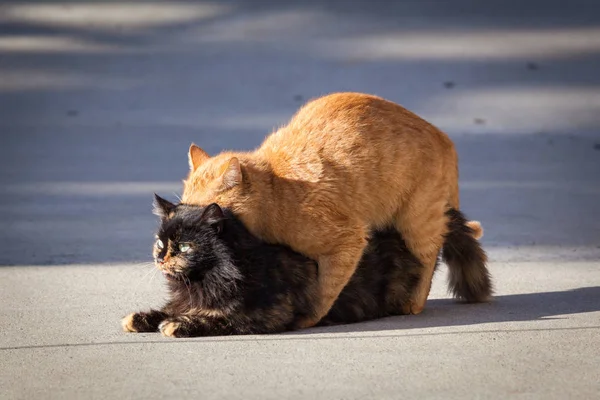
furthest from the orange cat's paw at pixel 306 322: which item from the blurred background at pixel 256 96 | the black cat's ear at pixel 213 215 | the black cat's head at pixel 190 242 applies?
the blurred background at pixel 256 96

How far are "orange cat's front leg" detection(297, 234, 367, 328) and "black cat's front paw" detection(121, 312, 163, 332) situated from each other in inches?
24.6

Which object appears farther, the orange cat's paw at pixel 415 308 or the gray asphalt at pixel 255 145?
the orange cat's paw at pixel 415 308

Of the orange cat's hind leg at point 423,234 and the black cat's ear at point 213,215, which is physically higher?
the black cat's ear at point 213,215

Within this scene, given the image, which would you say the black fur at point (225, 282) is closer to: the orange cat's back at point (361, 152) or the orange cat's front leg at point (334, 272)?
the orange cat's front leg at point (334, 272)

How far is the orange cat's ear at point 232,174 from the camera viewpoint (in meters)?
4.71

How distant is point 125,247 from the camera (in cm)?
662

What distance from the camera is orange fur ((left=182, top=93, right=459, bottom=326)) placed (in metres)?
4.82

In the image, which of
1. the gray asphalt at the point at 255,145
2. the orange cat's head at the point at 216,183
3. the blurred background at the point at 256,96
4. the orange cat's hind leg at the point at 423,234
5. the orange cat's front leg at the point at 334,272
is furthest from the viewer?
the blurred background at the point at 256,96

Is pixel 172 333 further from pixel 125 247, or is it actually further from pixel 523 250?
pixel 523 250

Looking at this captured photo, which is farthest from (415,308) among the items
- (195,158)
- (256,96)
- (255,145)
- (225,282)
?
(256,96)

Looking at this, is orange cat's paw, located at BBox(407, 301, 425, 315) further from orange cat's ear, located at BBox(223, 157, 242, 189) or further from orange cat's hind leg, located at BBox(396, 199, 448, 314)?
orange cat's ear, located at BBox(223, 157, 242, 189)

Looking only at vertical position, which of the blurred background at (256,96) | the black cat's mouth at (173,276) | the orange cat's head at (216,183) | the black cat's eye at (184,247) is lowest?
the blurred background at (256,96)

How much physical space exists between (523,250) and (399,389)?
2.78 m

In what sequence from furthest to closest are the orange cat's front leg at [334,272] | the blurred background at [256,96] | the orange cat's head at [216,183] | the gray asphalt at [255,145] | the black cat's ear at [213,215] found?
1. the blurred background at [256,96]
2. the orange cat's front leg at [334,272]
3. the orange cat's head at [216,183]
4. the black cat's ear at [213,215]
5. the gray asphalt at [255,145]
